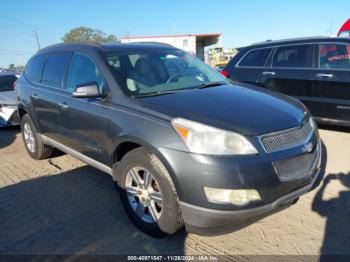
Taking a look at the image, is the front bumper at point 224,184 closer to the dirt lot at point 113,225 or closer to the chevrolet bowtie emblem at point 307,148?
the chevrolet bowtie emblem at point 307,148

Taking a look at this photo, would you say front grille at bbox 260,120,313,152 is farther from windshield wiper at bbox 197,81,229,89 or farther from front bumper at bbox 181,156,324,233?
windshield wiper at bbox 197,81,229,89

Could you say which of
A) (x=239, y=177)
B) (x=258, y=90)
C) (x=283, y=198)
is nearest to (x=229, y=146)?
(x=239, y=177)

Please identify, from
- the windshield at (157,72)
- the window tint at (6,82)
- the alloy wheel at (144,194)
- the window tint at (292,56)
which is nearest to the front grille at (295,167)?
the alloy wheel at (144,194)

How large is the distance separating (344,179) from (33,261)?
3.56 metres

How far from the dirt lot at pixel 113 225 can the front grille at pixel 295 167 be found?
0.63m

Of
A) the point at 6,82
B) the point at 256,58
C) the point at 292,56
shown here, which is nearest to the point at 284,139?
the point at 292,56

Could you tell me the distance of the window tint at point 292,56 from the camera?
6.24 m

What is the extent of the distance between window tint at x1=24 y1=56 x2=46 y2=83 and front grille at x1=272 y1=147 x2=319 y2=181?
3966mm

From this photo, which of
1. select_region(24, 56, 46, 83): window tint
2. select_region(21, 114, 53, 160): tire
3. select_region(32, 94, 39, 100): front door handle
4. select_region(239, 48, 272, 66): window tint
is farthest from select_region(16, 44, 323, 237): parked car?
select_region(239, 48, 272, 66): window tint

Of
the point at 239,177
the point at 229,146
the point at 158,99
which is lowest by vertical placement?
the point at 239,177

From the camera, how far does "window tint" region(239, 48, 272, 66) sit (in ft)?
A: 22.2

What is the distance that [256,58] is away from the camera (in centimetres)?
688

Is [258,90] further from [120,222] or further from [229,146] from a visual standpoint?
[120,222]

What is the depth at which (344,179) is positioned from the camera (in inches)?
164
